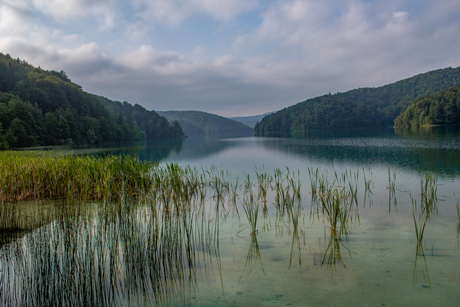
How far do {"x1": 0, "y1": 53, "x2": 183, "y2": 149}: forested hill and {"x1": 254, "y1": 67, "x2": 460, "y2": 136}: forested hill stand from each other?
6429cm

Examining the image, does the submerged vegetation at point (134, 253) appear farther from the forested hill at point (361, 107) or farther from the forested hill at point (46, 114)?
the forested hill at point (361, 107)

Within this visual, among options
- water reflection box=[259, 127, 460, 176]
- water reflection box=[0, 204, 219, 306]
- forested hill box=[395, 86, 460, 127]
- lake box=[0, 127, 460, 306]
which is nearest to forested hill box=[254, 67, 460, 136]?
forested hill box=[395, 86, 460, 127]

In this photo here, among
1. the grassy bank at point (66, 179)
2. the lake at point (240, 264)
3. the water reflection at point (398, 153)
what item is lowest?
the lake at point (240, 264)

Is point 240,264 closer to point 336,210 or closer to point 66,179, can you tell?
point 336,210

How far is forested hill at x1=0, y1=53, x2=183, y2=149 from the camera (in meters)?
36.8

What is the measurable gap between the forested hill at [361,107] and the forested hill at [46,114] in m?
64.3

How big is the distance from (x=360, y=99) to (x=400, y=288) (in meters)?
150

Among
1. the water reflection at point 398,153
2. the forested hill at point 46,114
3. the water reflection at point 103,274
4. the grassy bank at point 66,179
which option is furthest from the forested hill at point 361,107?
the water reflection at point 103,274

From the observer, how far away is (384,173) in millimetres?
13578

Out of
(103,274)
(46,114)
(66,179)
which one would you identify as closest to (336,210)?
(103,274)

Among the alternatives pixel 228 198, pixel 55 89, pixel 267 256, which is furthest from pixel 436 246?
pixel 55 89

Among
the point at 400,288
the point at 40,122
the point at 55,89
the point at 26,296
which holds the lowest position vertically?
the point at 400,288

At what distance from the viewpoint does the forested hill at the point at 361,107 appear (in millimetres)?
116375

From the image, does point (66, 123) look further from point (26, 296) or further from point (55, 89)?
point (26, 296)
